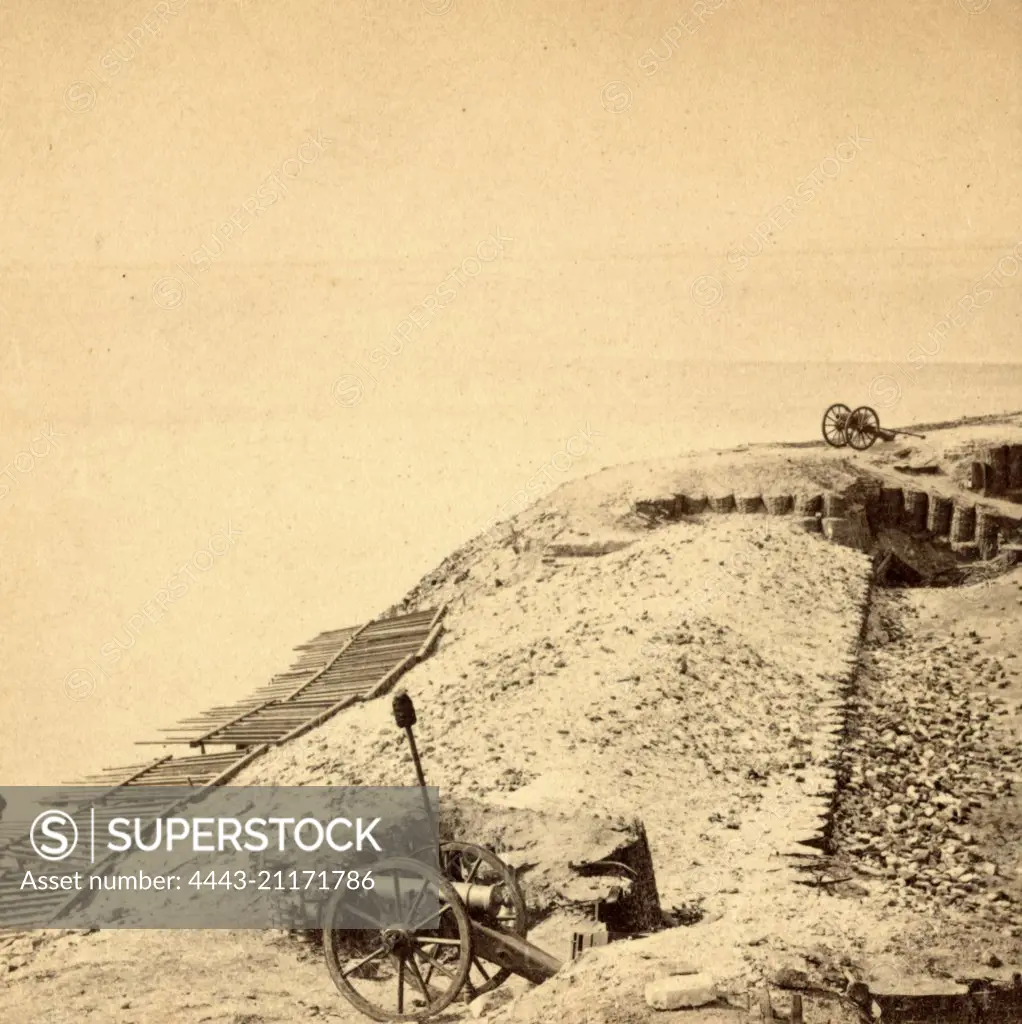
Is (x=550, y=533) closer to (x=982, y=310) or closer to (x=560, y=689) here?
(x=560, y=689)

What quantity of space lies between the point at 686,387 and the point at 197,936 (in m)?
30.2

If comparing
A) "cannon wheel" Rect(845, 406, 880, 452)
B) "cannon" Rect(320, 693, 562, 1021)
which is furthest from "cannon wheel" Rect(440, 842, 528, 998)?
"cannon wheel" Rect(845, 406, 880, 452)

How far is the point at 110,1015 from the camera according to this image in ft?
25.6

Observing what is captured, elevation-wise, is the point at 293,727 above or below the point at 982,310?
below

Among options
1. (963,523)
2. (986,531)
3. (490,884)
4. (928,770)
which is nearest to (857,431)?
(963,523)

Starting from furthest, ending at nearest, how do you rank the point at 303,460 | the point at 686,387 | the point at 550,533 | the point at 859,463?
the point at 686,387, the point at 303,460, the point at 859,463, the point at 550,533

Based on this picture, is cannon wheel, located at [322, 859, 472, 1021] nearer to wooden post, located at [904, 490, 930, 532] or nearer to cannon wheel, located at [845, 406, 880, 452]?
wooden post, located at [904, 490, 930, 532]

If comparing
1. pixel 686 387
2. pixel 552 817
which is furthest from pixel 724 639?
pixel 686 387

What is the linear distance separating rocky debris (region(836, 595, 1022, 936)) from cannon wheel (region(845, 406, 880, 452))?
21.3 ft

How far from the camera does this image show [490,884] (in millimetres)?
7656

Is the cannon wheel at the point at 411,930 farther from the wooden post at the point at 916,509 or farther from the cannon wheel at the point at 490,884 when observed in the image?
the wooden post at the point at 916,509

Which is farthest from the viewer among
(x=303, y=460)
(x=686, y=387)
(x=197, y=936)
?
(x=686, y=387)

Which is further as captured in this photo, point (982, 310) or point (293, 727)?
point (982, 310)

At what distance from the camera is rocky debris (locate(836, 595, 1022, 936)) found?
9.62 metres
